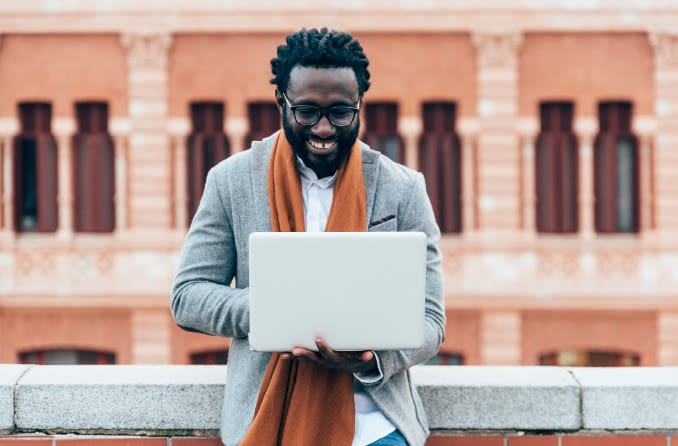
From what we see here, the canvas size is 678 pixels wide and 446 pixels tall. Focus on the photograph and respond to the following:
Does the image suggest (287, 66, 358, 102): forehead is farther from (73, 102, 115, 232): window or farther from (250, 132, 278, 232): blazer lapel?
(73, 102, 115, 232): window

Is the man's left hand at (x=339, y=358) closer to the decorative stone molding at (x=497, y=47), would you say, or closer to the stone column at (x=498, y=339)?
the stone column at (x=498, y=339)

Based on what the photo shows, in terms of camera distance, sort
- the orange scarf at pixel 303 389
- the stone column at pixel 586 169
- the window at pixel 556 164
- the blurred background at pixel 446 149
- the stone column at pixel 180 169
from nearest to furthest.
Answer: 1. the orange scarf at pixel 303 389
2. the blurred background at pixel 446 149
3. the stone column at pixel 586 169
4. the stone column at pixel 180 169
5. the window at pixel 556 164

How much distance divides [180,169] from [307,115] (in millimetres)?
14435

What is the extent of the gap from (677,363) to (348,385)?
1471 centimetres

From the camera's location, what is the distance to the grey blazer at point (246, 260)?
9.82 feet

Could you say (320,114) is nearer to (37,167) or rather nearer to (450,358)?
(450,358)

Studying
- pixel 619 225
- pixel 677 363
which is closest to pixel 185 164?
pixel 619 225

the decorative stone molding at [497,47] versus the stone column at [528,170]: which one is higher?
the decorative stone molding at [497,47]

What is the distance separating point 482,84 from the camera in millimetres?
16750

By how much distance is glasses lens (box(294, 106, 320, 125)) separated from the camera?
2949 millimetres

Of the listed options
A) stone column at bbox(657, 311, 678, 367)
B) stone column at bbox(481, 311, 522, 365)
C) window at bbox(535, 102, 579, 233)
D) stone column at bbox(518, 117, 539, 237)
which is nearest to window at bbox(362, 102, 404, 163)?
stone column at bbox(518, 117, 539, 237)

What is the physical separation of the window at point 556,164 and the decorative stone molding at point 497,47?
1.10m

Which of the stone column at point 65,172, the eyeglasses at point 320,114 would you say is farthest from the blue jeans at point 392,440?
the stone column at point 65,172

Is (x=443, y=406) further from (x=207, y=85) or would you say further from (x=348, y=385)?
(x=207, y=85)
